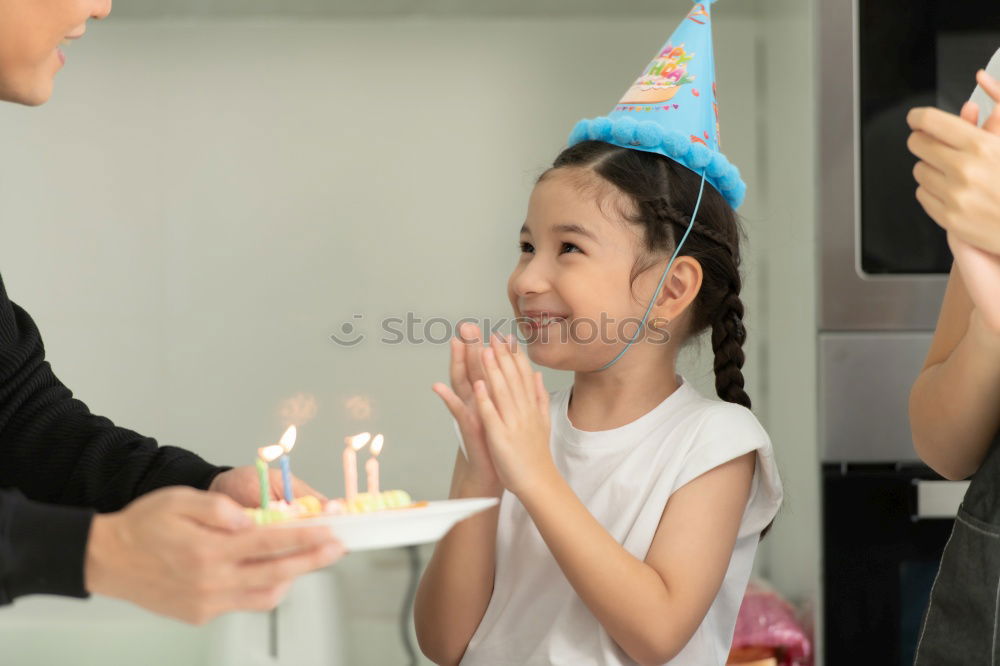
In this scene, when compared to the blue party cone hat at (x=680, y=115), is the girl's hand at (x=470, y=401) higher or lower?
lower

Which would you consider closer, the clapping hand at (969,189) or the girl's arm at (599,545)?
the clapping hand at (969,189)

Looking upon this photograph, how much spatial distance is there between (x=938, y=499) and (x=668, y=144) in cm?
62

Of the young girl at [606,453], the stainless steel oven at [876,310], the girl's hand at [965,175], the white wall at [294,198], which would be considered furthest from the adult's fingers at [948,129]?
the white wall at [294,198]

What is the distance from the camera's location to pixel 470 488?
3.53 ft

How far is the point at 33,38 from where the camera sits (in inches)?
38.0

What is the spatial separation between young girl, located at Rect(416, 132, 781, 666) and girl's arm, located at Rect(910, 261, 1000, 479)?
0.20 m

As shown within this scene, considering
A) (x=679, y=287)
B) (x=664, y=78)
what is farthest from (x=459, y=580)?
(x=664, y=78)

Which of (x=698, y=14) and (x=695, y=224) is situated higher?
A: (x=698, y=14)

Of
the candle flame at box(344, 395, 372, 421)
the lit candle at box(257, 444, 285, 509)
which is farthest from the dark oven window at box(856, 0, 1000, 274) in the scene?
the lit candle at box(257, 444, 285, 509)

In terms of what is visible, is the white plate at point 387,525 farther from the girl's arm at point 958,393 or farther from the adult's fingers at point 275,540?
the girl's arm at point 958,393

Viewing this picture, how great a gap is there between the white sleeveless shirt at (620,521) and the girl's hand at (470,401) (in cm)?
12

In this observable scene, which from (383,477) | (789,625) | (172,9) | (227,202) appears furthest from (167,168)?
(789,625)

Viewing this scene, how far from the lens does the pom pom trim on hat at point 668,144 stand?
119 cm

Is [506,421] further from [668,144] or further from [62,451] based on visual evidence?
[62,451]
